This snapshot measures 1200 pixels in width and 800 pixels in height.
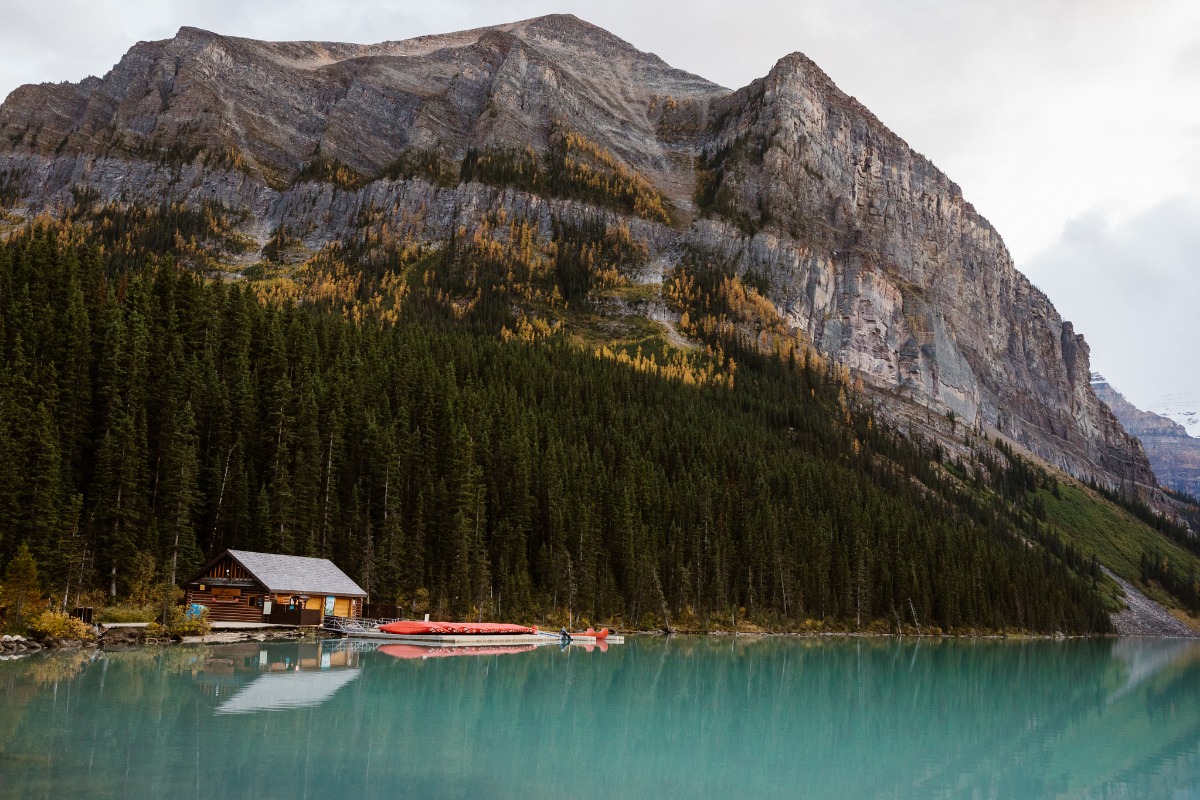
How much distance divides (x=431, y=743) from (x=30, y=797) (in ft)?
32.0

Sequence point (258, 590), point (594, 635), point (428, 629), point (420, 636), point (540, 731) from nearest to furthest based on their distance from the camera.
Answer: point (540, 731) → point (258, 590) → point (420, 636) → point (428, 629) → point (594, 635)

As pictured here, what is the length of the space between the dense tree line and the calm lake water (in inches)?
739

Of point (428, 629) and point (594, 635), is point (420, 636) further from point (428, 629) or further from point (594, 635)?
point (594, 635)

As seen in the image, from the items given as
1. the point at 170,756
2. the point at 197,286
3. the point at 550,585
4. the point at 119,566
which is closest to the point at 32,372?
the point at 119,566

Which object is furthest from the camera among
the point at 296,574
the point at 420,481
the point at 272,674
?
the point at 420,481

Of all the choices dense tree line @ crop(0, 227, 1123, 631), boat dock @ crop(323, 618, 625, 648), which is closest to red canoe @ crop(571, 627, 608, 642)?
boat dock @ crop(323, 618, 625, 648)

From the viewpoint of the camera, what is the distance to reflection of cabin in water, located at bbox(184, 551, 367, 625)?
192 feet

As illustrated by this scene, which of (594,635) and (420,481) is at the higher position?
(420,481)

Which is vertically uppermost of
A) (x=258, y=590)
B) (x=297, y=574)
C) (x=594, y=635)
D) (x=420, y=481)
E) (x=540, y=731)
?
(x=420, y=481)

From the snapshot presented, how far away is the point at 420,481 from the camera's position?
84.2 meters

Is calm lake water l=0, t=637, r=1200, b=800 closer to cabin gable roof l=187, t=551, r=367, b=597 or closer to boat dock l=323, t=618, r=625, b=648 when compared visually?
cabin gable roof l=187, t=551, r=367, b=597

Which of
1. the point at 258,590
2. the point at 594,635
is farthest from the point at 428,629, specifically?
the point at 594,635

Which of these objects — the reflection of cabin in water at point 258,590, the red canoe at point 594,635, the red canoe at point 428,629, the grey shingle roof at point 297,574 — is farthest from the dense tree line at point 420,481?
the red canoe at point 428,629

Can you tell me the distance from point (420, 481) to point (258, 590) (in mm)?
26421
